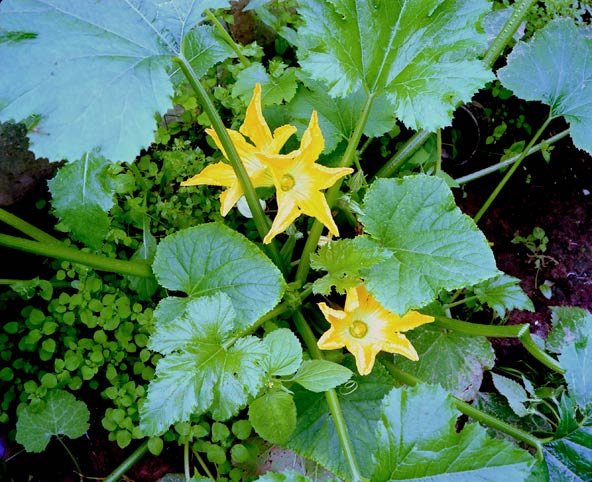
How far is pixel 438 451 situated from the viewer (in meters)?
1.41

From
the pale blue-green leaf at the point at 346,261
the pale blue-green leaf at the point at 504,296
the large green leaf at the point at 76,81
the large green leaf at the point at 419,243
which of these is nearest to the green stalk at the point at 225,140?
the large green leaf at the point at 76,81

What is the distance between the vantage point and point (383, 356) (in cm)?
214

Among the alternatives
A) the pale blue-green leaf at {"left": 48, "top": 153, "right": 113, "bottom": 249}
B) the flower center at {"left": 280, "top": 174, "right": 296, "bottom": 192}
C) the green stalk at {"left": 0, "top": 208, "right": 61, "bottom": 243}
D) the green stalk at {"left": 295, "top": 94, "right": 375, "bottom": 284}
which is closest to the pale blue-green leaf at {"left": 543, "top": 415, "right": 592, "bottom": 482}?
the green stalk at {"left": 295, "top": 94, "right": 375, "bottom": 284}

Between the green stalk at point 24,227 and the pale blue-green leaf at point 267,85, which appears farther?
the pale blue-green leaf at point 267,85

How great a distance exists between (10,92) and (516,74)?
166cm

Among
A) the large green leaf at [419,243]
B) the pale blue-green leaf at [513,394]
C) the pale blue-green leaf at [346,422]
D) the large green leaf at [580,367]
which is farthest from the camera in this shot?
the pale blue-green leaf at [513,394]

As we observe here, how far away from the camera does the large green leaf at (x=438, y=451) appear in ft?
4.62

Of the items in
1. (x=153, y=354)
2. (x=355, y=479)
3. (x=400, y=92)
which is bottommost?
(x=153, y=354)

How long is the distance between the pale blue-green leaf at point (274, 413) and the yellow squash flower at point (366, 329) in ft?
0.70

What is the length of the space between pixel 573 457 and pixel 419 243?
781mm

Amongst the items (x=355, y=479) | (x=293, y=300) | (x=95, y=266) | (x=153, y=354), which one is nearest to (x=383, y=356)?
(x=293, y=300)

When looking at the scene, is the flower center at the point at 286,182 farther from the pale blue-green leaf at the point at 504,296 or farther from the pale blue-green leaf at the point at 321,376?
the pale blue-green leaf at the point at 504,296

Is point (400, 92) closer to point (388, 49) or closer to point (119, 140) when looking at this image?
point (388, 49)

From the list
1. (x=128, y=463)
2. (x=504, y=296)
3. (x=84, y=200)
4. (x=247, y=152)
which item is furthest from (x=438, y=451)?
(x=84, y=200)
